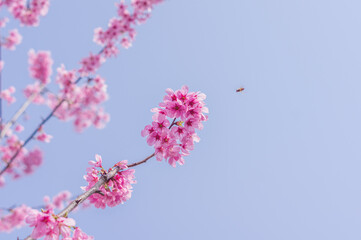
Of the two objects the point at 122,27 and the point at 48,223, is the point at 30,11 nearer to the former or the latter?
the point at 122,27

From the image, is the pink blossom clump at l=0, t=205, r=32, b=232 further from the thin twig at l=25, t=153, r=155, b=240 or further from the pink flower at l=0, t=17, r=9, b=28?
the thin twig at l=25, t=153, r=155, b=240

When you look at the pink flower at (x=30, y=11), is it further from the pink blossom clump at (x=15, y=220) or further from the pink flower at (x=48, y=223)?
the pink flower at (x=48, y=223)

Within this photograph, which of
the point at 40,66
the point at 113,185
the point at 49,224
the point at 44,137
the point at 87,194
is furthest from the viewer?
the point at 40,66

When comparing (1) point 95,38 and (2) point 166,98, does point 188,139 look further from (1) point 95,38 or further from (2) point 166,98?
(1) point 95,38

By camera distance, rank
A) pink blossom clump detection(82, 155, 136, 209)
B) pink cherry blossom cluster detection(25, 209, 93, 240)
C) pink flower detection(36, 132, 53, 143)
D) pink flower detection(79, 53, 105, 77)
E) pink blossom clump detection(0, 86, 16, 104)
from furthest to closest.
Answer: pink blossom clump detection(0, 86, 16, 104), pink flower detection(79, 53, 105, 77), pink flower detection(36, 132, 53, 143), pink blossom clump detection(82, 155, 136, 209), pink cherry blossom cluster detection(25, 209, 93, 240)

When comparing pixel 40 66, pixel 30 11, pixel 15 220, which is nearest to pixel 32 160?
pixel 15 220

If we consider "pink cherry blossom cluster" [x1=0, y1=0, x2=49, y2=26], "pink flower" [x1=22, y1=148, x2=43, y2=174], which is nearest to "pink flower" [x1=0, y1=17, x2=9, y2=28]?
"pink cherry blossom cluster" [x1=0, y1=0, x2=49, y2=26]

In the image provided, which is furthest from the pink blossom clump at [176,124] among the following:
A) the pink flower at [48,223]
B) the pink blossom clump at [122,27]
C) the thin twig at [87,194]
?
the pink blossom clump at [122,27]
